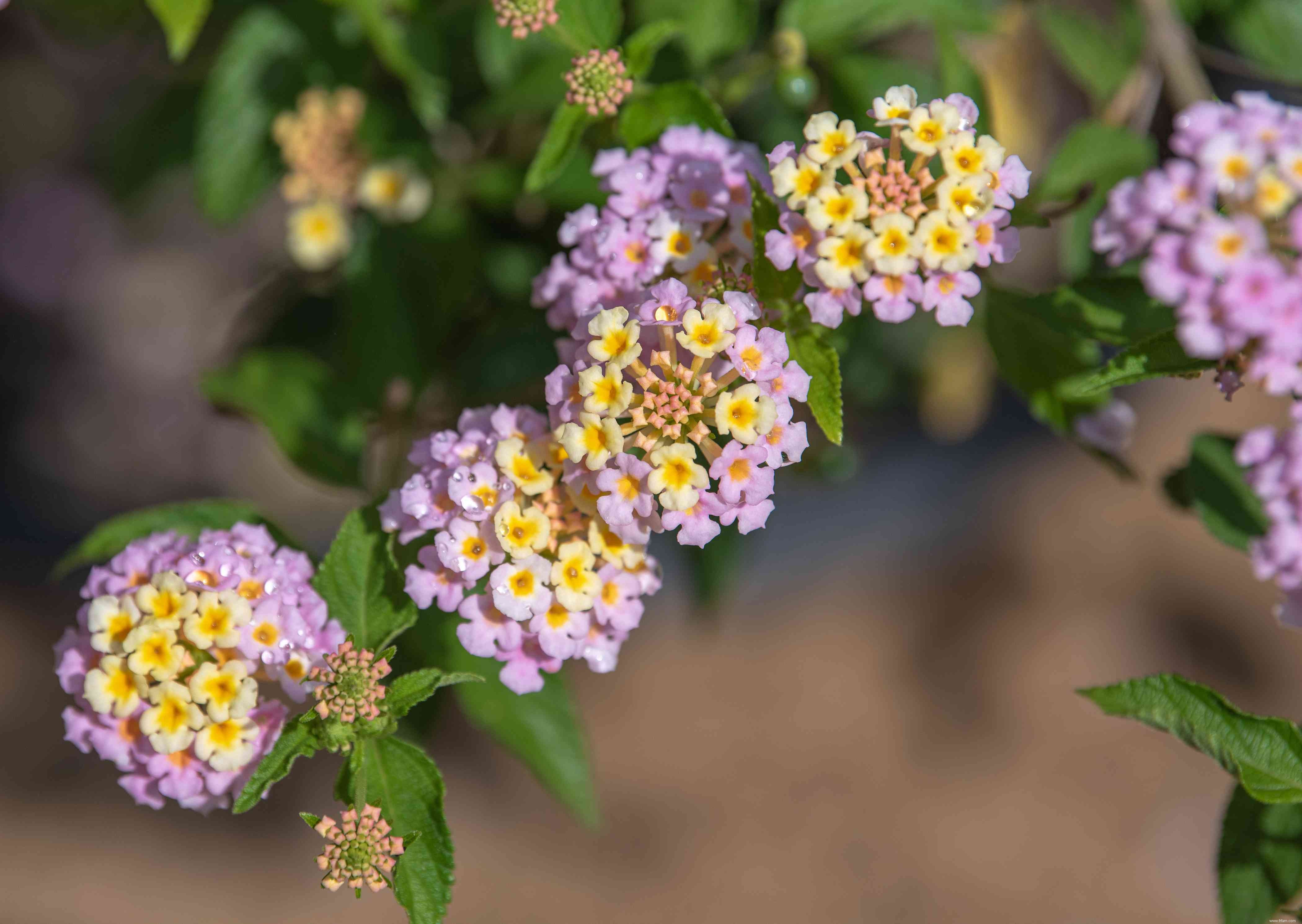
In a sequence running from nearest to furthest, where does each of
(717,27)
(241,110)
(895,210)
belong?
(895,210)
(717,27)
(241,110)

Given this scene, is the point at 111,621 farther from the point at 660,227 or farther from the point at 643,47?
the point at 643,47

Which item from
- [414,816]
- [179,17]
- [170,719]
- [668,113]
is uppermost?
[179,17]

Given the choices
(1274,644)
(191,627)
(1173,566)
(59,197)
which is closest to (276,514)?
(59,197)

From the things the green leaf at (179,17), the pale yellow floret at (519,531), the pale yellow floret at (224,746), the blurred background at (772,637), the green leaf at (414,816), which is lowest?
the blurred background at (772,637)

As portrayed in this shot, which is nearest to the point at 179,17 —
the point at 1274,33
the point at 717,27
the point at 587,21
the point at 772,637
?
the point at 587,21

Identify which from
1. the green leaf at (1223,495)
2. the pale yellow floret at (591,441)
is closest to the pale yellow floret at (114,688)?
the pale yellow floret at (591,441)

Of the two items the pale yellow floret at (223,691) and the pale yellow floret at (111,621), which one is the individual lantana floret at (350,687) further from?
the pale yellow floret at (111,621)
